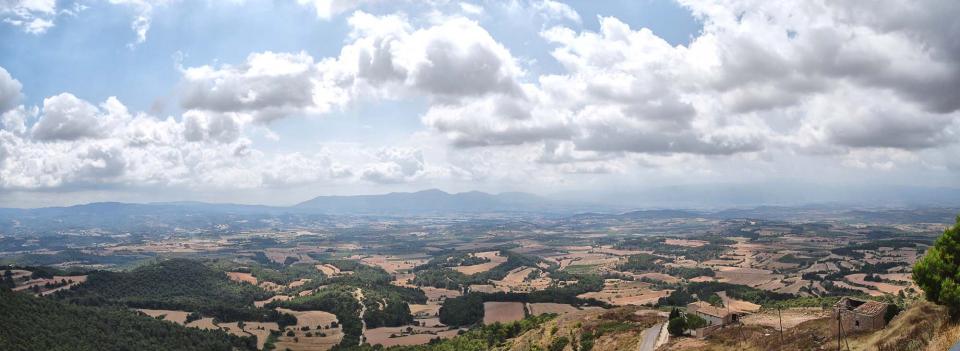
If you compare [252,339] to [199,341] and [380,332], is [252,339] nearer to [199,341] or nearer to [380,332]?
[199,341]

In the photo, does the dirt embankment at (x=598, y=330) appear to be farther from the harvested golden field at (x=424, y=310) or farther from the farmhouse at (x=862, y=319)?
the harvested golden field at (x=424, y=310)

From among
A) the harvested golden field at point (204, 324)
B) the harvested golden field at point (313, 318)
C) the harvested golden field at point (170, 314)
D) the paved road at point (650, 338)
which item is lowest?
the harvested golden field at point (313, 318)

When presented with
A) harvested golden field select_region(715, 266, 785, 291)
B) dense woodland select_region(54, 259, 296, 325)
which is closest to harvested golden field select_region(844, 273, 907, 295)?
harvested golden field select_region(715, 266, 785, 291)

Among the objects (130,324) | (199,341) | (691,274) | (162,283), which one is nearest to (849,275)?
(691,274)

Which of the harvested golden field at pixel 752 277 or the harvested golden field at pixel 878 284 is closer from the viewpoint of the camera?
the harvested golden field at pixel 878 284

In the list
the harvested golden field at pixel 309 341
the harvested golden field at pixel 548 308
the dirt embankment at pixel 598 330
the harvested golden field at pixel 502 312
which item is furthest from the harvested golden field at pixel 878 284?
the harvested golden field at pixel 309 341
